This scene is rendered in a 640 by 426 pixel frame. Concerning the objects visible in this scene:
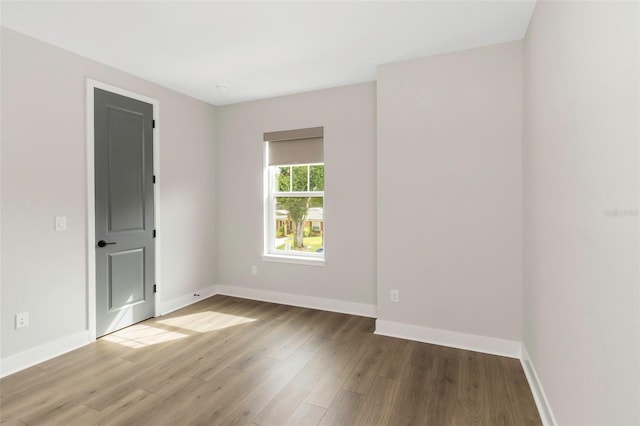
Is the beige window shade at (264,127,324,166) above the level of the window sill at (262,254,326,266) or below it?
above

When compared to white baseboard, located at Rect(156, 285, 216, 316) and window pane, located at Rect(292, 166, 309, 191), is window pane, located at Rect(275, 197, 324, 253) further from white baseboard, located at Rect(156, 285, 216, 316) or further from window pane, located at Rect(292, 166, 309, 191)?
white baseboard, located at Rect(156, 285, 216, 316)

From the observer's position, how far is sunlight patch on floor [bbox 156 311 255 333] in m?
3.46

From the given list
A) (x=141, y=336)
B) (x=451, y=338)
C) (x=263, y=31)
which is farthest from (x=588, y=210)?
(x=141, y=336)

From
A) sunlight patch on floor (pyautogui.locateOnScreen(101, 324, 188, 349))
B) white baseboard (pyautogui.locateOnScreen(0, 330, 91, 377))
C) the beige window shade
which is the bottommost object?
sunlight patch on floor (pyautogui.locateOnScreen(101, 324, 188, 349))

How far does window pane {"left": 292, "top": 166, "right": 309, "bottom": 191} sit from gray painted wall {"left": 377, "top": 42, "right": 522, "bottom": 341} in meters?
1.25

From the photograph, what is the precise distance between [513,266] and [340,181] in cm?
200

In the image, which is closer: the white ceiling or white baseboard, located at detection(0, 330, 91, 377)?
the white ceiling

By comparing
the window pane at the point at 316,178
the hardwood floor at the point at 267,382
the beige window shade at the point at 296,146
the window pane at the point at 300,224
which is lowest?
the hardwood floor at the point at 267,382

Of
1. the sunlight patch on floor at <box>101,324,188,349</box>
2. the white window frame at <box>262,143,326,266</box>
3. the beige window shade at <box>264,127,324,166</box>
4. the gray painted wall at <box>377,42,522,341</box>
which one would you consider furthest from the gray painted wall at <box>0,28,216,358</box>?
the gray painted wall at <box>377,42,522,341</box>

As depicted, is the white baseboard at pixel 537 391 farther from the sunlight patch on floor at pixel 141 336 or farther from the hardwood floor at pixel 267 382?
the sunlight patch on floor at pixel 141 336

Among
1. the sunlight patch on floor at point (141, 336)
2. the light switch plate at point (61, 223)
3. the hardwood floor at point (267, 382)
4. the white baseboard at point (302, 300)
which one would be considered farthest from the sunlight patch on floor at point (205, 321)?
the light switch plate at point (61, 223)

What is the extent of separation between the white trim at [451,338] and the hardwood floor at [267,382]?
0.09m

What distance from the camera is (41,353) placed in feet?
8.86

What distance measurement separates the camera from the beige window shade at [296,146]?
4.01m
